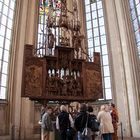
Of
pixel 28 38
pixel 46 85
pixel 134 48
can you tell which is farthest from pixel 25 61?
pixel 134 48

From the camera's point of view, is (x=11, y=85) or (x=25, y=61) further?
(x=11, y=85)

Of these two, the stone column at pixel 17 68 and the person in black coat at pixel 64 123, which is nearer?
the person in black coat at pixel 64 123

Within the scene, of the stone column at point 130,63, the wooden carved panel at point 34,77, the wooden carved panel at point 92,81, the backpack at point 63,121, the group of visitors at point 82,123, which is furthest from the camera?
the stone column at point 130,63

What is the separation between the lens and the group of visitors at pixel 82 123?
4945 millimetres

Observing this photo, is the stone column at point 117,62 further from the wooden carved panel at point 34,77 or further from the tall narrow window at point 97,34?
the wooden carved panel at point 34,77

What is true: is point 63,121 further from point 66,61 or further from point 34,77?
point 66,61

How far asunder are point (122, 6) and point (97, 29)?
2.77m

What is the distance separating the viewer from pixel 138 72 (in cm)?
1141

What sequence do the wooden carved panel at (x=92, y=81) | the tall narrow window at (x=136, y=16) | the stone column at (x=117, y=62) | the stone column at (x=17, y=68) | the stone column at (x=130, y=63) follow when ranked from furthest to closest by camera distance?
the tall narrow window at (x=136, y=16) < the stone column at (x=117, y=62) < the stone column at (x=17, y=68) < the stone column at (x=130, y=63) < the wooden carved panel at (x=92, y=81)

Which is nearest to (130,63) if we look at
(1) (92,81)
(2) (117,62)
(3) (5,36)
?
(2) (117,62)

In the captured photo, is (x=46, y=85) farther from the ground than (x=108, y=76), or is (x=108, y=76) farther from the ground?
(x=108, y=76)

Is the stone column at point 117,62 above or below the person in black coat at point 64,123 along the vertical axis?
above

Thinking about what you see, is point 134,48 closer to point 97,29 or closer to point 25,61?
point 97,29

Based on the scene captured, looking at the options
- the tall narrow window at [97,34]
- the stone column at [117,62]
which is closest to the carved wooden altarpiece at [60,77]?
the stone column at [117,62]
